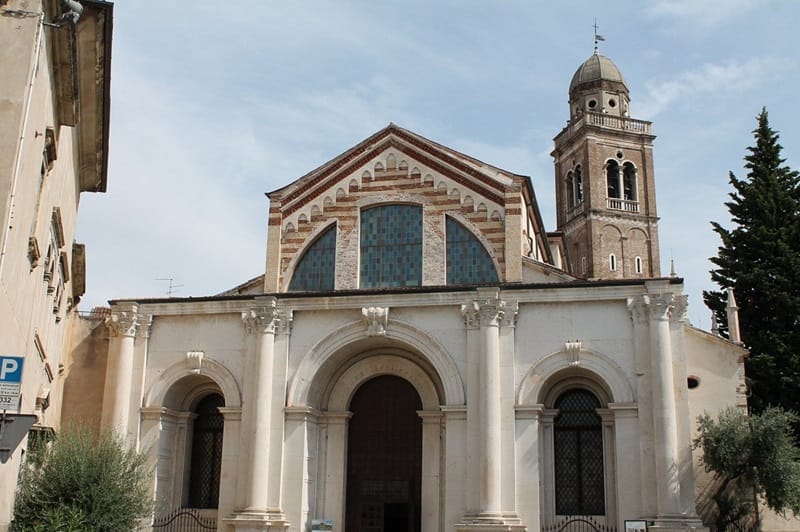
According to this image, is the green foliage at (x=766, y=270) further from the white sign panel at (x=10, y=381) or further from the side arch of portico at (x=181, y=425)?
the white sign panel at (x=10, y=381)

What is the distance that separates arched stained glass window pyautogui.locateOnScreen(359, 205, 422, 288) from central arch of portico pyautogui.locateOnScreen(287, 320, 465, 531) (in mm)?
1774

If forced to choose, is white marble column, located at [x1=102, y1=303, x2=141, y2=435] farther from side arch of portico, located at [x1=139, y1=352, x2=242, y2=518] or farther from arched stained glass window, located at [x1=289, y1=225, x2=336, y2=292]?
arched stained glass window, located at [x1=289, y1=225, x2=336, y2=292]

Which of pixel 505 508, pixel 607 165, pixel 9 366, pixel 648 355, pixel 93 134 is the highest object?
pixel 607 165

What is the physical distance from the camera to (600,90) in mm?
55844

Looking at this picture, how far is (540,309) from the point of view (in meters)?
23.4

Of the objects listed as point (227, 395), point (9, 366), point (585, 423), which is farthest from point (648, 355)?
point (9, 366)

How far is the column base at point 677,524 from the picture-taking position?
20.6m

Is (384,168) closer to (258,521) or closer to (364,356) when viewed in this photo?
(364,356)

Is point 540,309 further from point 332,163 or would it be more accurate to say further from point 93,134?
point 93,134

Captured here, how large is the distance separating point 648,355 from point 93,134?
14510mm

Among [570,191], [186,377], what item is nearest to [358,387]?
[186,377]

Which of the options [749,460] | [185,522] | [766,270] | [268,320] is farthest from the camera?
[766,270]

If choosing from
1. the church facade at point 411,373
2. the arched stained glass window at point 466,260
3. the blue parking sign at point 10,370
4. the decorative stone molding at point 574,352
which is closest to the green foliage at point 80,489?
the church facade at point 411,373

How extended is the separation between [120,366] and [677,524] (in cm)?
1578
